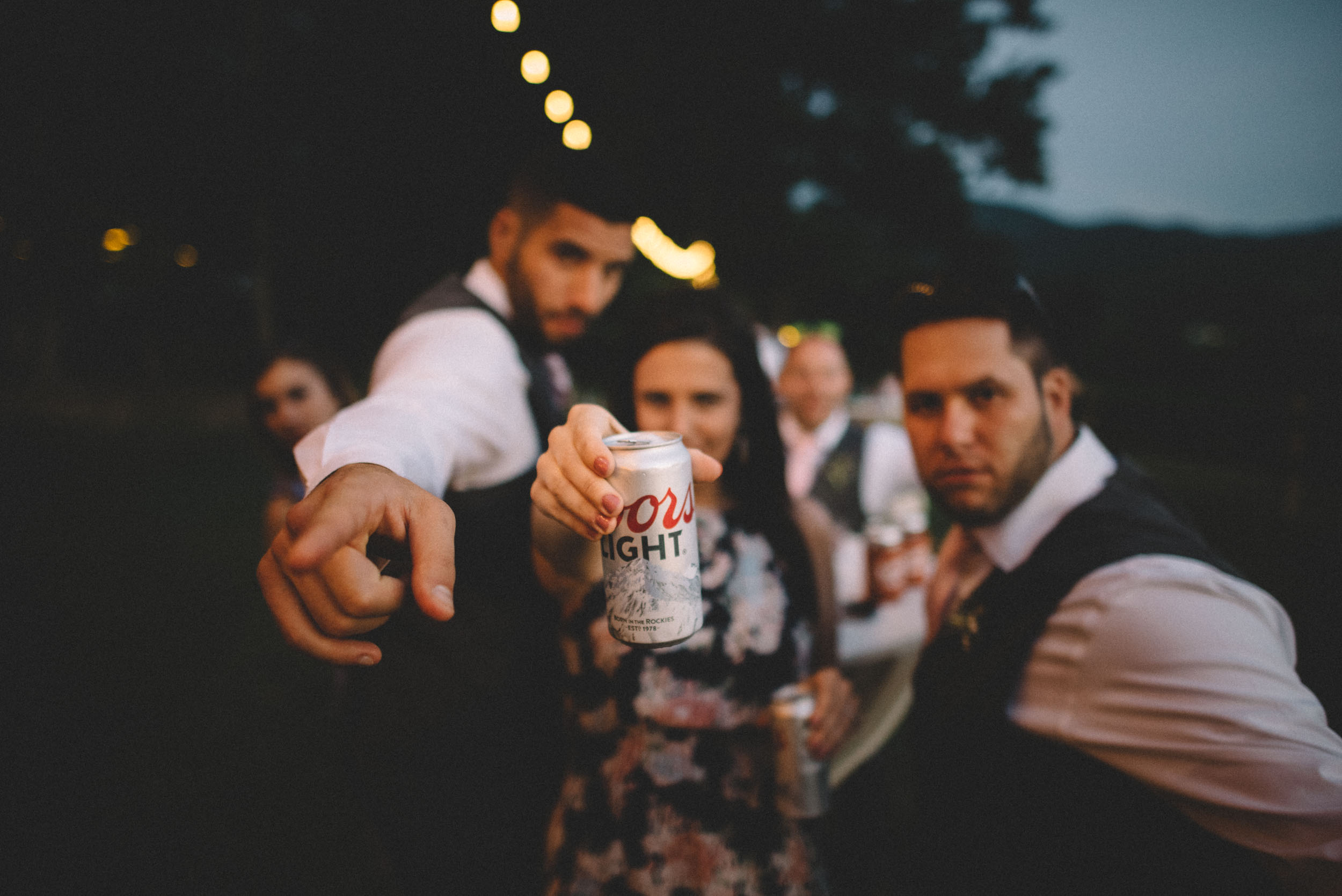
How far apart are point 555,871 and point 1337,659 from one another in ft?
6.43

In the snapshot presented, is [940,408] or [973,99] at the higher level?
[973,99]

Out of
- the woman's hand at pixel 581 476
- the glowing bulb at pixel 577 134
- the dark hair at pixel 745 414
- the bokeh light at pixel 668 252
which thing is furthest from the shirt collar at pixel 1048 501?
the bokeh light at pixel 668 252

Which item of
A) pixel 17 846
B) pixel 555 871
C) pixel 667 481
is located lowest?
pixel 17 846

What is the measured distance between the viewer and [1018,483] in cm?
152

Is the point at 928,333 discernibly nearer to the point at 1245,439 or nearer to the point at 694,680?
the point at 694,680

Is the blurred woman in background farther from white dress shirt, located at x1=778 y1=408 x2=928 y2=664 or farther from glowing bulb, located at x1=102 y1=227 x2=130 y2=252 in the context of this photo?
glowing bulb, located at x1=102 y1=227 x2=130 y2=252

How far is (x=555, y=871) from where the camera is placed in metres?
1.44

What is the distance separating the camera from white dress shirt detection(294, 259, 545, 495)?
0.99m

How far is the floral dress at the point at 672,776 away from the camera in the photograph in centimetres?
142

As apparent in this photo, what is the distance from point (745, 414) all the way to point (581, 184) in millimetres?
805

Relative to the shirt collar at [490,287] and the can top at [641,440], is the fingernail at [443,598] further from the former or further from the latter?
the shirt collar at [490,287]

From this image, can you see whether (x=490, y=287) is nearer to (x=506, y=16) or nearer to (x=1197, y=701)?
(x=506, y=16)

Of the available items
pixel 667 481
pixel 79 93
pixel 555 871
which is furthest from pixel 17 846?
pixel 79 93

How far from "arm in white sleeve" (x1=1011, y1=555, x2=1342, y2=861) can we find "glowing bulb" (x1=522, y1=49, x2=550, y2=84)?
1.74 meters
